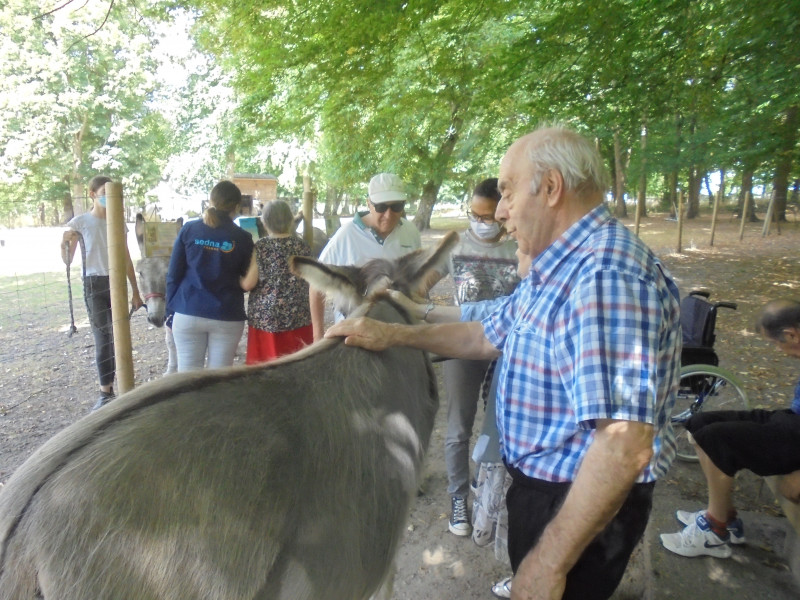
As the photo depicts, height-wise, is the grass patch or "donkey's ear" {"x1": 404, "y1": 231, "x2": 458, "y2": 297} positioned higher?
"donkey's ear" {"x1": 404, "y1": 231, "x2": 458, "y2": 297}

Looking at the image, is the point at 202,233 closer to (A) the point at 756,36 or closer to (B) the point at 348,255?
(B) the point at 348,255

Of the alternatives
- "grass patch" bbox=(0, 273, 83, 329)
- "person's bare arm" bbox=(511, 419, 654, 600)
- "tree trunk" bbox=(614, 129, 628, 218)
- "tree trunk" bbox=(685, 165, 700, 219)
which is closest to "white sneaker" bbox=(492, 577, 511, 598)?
"person's bare arm" bbox=(511, 419, 654, 600)

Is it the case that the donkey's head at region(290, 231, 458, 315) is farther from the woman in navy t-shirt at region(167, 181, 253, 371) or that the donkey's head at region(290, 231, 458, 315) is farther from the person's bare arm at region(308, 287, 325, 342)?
the woman in navy t-shirt at region(167, 181, 253, 371)

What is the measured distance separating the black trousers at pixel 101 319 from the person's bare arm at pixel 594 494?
5.16 meters

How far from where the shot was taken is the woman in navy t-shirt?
424 centimetres

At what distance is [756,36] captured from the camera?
5.27 m

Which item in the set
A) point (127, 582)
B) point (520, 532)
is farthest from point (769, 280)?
point (127, 582)

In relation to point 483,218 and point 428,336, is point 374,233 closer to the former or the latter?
point 483,218

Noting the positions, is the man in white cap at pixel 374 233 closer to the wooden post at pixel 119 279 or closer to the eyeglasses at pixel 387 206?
the eyeglasses at pixel 387 206

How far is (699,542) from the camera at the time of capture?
10.3 feet

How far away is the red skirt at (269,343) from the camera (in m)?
4.63

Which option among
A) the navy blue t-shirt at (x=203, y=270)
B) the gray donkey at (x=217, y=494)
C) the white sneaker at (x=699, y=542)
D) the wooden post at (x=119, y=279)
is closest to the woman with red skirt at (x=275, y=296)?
the navy blue t-shirt at (x=203, y=270)

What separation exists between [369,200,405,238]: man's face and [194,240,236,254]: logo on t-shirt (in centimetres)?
131

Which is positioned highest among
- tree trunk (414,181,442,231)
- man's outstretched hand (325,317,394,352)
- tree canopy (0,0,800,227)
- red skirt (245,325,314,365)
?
tree canopy (0,0,800,227)
